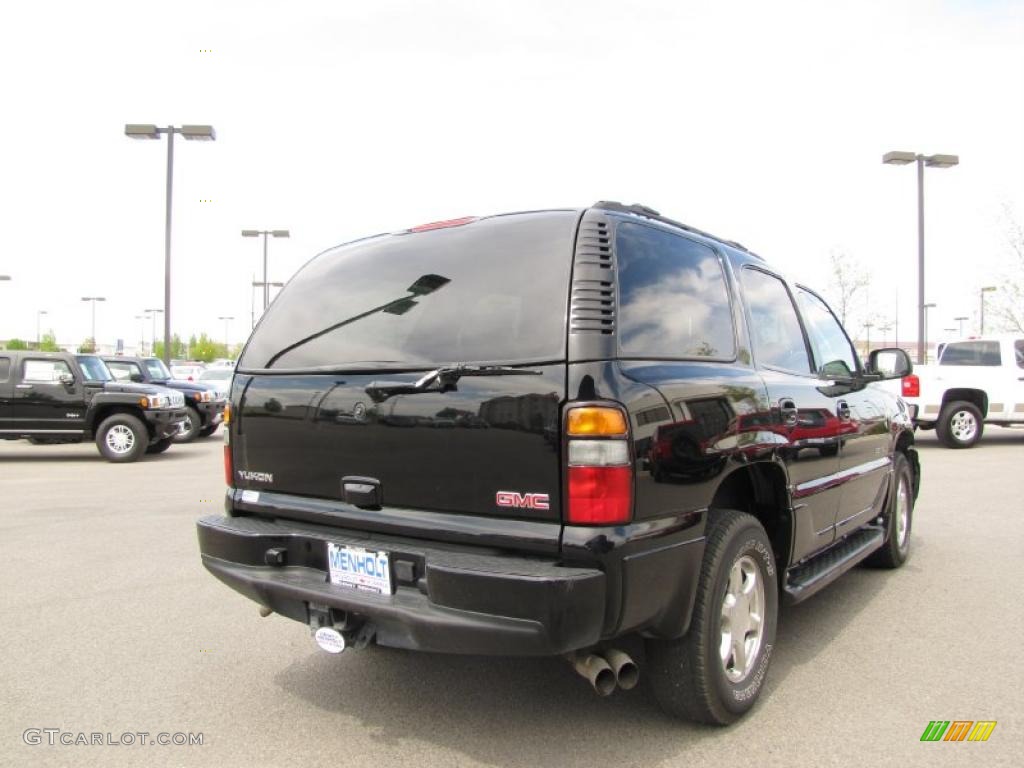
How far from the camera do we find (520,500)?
8.54 ft

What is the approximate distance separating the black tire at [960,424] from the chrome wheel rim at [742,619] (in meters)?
11.8

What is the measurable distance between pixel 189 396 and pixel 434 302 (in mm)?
13652

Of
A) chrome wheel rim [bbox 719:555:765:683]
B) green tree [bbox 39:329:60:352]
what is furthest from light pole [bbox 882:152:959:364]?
green tree [bbox 39:329:60:352]

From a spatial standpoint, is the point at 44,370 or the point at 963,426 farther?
the point at 963,426

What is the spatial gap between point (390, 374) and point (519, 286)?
58cm

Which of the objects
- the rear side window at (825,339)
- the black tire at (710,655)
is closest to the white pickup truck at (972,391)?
the rear side window at (825,339)

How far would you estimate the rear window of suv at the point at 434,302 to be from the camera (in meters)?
2.77

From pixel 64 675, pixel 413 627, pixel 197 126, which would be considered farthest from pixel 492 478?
Answer: pixel 197 126

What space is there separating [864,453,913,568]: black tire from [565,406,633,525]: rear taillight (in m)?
3.33

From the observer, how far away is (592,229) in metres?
2.84

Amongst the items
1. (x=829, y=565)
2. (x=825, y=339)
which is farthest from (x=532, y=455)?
(x=825, y=339)

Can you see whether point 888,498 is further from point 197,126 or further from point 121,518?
point 197,126

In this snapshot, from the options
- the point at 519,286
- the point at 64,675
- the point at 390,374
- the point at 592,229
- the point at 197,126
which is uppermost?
the point at 197,126

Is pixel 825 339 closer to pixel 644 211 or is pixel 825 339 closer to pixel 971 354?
pixel 644 211
